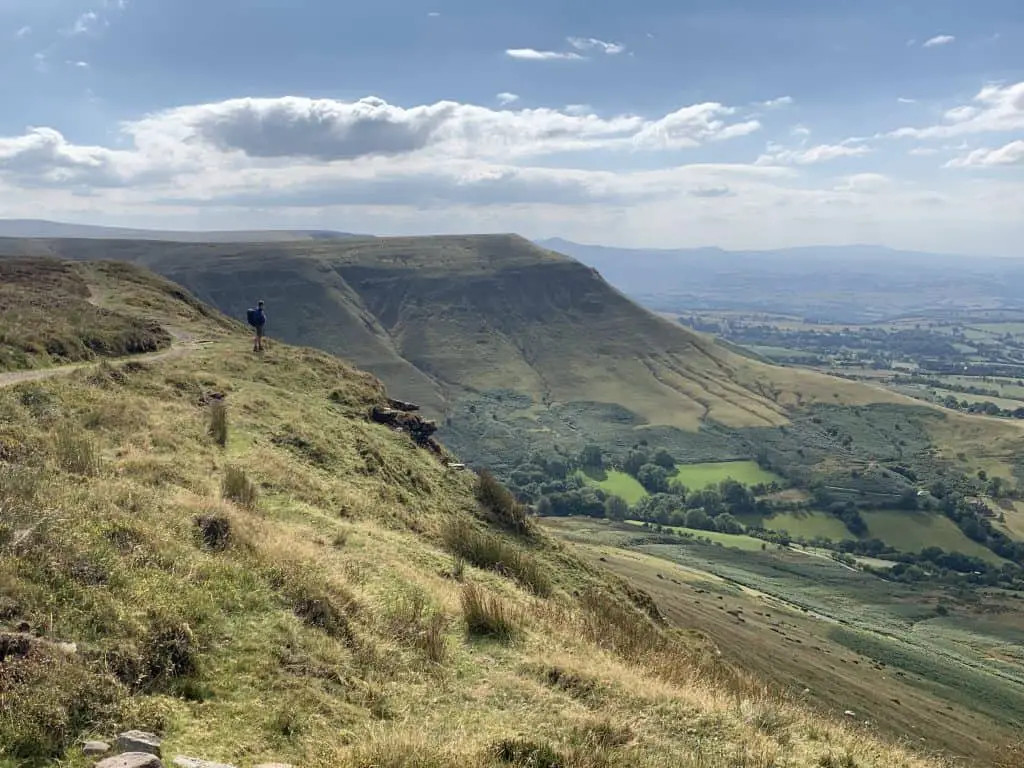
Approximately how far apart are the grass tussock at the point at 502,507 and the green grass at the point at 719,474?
129 metres

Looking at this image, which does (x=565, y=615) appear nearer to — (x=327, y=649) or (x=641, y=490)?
(x=327, y=649)

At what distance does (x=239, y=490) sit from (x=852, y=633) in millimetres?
67253

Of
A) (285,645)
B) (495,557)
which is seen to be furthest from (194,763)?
(495,557)

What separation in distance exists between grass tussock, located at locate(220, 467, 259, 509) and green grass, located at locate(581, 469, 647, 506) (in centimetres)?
13011

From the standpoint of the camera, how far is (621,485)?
151 metres

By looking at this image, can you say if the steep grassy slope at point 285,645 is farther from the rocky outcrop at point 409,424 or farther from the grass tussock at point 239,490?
the rocky outcrop at point 409,424

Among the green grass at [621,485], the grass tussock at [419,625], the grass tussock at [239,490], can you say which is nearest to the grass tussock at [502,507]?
the grass tussock at [239,490]

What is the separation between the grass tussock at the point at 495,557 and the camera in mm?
17594

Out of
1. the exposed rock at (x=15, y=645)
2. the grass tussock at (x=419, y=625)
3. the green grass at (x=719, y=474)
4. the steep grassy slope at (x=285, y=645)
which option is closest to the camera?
the exposed rock at (x=15, y=645)

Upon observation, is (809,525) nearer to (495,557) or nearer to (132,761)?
(495,557)

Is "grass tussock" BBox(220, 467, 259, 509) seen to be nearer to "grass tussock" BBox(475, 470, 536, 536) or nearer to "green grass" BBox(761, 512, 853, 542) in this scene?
"grass tussock" BBox(475, 470, 536, 536)

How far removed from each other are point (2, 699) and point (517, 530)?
2006cm

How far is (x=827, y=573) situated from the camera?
99.9 metres

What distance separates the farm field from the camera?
127 feet
